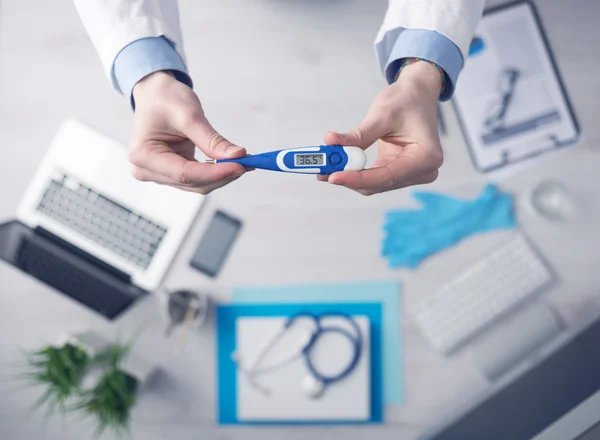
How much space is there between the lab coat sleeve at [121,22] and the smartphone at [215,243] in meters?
0.35

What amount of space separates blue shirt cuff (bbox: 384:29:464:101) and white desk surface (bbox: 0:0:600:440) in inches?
11.0

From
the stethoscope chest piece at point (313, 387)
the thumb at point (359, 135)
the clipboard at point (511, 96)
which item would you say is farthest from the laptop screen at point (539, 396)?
the thumb at point (359, 135)

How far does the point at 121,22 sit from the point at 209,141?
0.20 metres

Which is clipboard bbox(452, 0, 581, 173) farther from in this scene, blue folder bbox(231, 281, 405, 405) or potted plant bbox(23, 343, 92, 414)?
potted plant bbox(23, 343, 92, 414)

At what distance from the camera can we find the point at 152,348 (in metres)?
1.01

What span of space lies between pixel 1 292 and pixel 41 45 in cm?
46

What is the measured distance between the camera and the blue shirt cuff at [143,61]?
26.4 inches

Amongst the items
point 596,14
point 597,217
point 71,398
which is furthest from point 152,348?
point 596,14

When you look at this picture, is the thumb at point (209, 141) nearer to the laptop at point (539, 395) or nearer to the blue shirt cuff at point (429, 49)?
the blue shirt cuff at point (429, 49)

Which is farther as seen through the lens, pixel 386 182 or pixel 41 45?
pixel 41 45

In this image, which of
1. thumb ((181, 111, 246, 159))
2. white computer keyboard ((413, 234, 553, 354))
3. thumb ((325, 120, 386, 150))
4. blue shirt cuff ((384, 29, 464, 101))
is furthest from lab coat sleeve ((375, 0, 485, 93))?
white computer keyboard ((413, 234, 553, 354))

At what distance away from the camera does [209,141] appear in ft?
1.99

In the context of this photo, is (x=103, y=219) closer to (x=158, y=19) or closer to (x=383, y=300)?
(x=158, y=19)

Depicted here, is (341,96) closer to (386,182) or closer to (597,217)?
(386,182)
